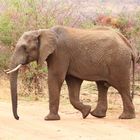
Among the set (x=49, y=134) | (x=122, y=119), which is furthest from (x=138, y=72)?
(x=49, y=134)

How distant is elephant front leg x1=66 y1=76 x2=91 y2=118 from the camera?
11525 mm

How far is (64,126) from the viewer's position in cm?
1024

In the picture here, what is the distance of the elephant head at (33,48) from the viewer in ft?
36.0

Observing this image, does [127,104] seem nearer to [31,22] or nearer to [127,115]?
[127,115]

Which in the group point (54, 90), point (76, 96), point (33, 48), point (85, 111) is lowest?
point (85, 111)

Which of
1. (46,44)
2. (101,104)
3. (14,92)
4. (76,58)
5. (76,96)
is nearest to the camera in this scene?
(14,92)

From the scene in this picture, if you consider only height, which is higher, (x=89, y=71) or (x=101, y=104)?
(x=89, y=71)

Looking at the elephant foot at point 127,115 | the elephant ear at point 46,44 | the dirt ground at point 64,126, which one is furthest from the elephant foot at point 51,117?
the elephant foot at point 127,115

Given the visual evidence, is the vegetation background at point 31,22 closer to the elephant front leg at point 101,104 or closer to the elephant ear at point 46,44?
the elephant front leg at point 101,104

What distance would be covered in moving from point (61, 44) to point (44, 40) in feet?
1.16

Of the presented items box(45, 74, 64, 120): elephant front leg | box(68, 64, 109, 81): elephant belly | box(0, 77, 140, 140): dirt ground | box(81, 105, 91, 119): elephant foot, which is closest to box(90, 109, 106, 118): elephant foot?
box(0, 77, 140, 140): dirt ground

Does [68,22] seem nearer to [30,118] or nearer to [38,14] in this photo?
[38,14]

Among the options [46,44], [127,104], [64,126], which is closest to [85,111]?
[127,104]

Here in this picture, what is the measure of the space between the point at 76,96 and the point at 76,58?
0.81 m
